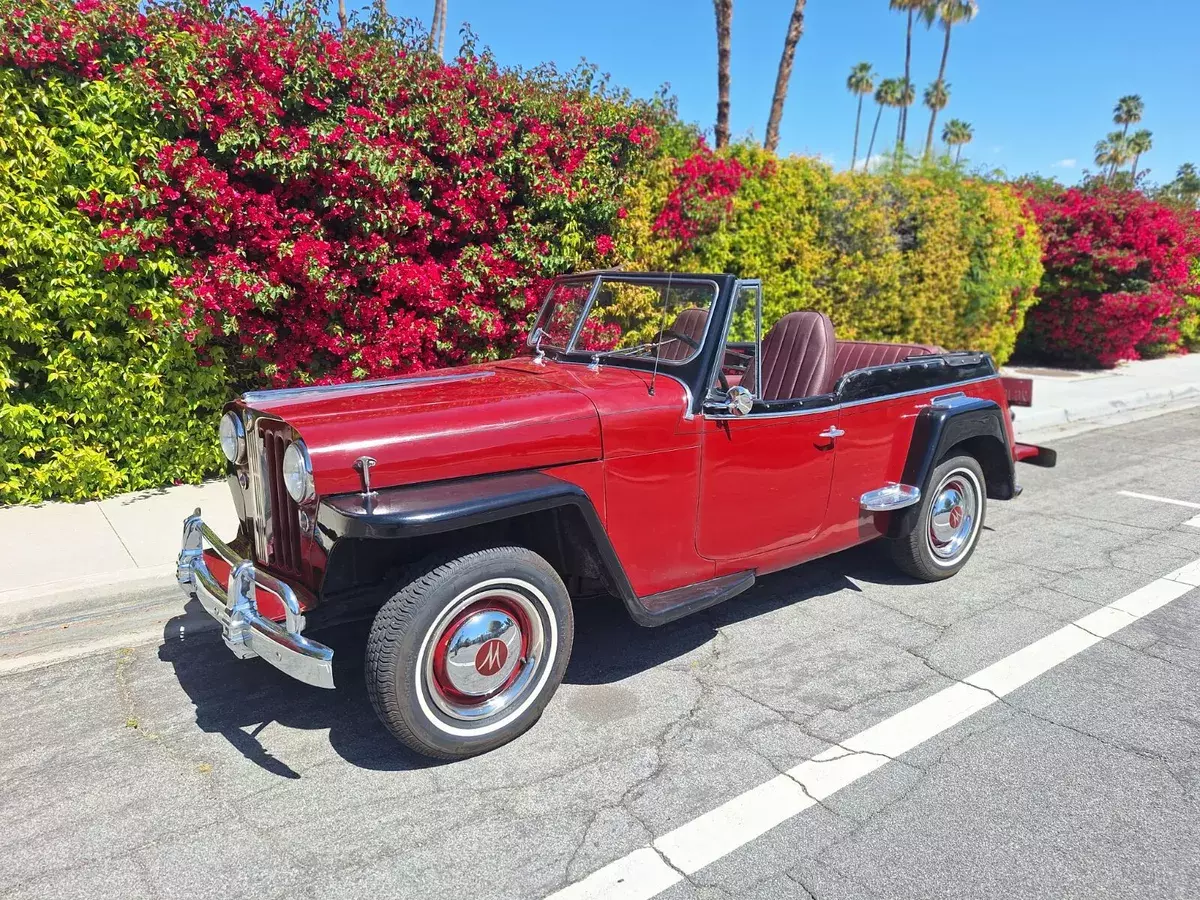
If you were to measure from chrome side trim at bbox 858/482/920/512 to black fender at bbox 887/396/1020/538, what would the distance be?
8cm

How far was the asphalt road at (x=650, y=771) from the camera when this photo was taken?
236 cm

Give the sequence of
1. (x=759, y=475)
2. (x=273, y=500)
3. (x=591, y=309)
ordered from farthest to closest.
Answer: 1. (x=591, y=309)
2. (x=759, y=475)
3. (x=273, y=500)

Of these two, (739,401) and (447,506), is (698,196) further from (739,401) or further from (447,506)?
(447,506)

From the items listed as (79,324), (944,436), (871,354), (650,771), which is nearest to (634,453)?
(650,771)

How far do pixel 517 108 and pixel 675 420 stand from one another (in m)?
4.28

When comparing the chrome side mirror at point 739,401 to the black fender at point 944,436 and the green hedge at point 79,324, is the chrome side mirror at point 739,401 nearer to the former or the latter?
the black fender at point 944,436

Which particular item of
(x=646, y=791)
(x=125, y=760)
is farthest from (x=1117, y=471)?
(x=125, y=760)

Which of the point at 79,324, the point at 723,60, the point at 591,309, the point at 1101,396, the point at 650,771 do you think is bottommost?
the point at 650,771

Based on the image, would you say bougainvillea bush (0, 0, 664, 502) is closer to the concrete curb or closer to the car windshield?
the car windshield

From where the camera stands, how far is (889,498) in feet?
13.8

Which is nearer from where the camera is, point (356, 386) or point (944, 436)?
point (356, 386)

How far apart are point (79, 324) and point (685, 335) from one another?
419 centimetres

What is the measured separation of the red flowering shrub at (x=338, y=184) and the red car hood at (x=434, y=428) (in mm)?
2751

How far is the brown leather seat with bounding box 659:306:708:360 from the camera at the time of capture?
11.8ft
